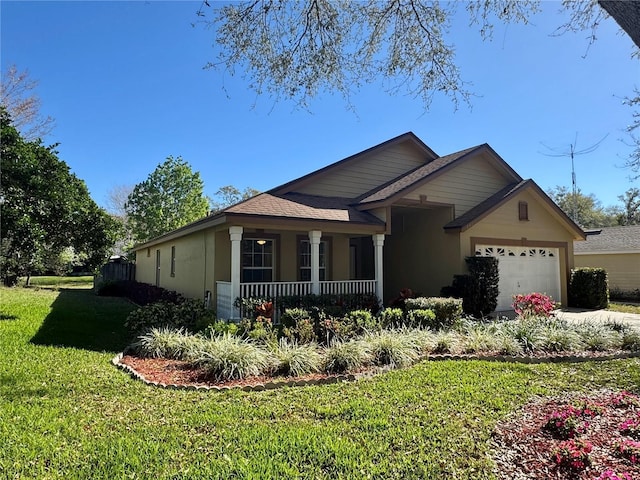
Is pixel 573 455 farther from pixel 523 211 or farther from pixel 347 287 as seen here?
pixel 523 211

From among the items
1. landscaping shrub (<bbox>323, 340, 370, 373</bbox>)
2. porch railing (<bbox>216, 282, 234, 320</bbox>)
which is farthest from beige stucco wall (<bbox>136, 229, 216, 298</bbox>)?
landscaping shrub (<bbox>323, 340, 370, 373</bbox>)

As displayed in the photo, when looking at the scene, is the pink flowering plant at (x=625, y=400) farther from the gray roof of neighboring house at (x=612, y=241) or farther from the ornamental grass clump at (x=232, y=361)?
the gray roof of neighboring house at (x=612, y=241)

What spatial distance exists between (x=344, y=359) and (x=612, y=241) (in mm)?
22869

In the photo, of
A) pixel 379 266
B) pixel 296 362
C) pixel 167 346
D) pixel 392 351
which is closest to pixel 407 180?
pixel 379 266

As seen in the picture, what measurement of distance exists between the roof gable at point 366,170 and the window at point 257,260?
1.80 meters

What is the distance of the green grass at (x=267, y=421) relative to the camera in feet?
11.8

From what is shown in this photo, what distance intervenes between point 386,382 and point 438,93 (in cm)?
498

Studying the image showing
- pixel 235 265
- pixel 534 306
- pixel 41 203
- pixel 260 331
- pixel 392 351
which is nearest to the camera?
pixel 392 351

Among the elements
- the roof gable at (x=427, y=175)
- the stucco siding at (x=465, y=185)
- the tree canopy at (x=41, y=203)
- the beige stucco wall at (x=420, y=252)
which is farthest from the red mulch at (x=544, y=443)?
the tree canopy at (x=41, y=203)

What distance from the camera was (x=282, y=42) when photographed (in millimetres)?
6840

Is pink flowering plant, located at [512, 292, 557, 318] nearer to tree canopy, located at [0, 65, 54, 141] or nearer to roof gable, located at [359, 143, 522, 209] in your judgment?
roof gable, located at [359, 143, 522, 209]

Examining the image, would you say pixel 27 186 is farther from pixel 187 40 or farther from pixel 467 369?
pixel 467 369

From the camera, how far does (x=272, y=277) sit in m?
13.2

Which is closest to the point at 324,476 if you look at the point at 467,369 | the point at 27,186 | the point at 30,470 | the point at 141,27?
the point at 30,470
